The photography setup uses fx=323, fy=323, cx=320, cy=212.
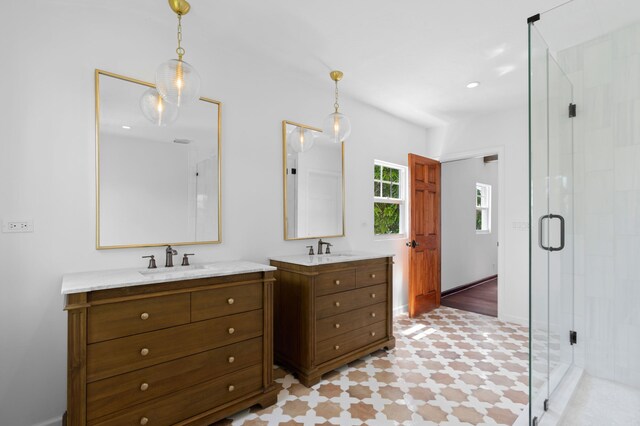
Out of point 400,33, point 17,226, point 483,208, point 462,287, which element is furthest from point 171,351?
point 483,208

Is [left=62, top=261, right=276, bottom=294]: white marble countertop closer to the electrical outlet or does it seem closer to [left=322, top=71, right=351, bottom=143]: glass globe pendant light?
the electrical outlet

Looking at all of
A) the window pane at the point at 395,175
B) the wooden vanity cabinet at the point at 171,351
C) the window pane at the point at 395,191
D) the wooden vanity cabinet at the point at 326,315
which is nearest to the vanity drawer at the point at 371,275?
the wooden vanity cabinet at the point at 326,315

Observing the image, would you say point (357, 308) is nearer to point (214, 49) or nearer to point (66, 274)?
point (66, 274)

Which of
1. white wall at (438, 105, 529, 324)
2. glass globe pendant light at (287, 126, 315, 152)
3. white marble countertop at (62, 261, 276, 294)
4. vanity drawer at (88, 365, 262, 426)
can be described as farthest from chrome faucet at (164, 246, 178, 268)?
white wall at (438, 105, 529, 324)

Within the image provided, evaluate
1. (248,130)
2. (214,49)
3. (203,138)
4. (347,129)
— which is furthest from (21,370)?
(347,129)

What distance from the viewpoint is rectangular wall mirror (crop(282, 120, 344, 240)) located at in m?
3.14

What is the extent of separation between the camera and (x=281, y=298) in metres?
2.81

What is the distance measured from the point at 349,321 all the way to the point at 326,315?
12.0 inches

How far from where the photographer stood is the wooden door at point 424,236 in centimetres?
428
